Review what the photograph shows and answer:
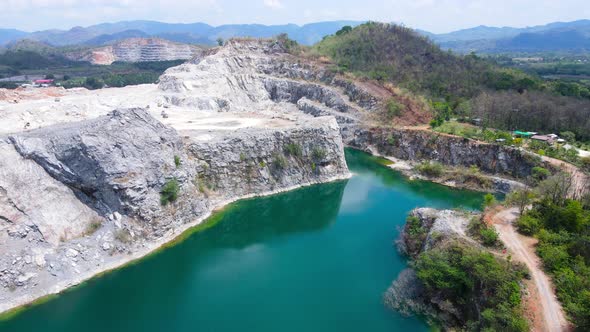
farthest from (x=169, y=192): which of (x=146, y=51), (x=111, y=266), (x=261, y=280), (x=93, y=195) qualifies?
(x=146, y=51)

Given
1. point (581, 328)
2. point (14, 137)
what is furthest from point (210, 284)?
point (581, 328)

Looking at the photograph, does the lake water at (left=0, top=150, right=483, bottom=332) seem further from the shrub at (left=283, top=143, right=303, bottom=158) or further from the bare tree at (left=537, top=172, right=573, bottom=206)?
the bare tree at (left=537, top=172, right=573, bottom=206)

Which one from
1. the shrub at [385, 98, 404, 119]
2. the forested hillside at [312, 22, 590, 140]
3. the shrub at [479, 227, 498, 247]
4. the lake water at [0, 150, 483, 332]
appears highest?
the forested hillside at [312, 22, 590, 140]

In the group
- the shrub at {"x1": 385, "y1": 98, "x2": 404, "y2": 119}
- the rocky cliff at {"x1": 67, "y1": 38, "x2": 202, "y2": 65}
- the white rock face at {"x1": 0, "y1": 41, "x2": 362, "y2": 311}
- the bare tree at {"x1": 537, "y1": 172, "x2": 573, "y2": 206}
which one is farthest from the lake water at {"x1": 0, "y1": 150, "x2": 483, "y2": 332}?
the rocky cliff at {"x1": 67, "y1": 38, "x2": 202, "y2": 65}

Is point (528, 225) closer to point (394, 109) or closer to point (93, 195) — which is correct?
point (93, 195)

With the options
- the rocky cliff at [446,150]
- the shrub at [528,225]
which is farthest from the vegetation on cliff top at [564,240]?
the rocky cliff at [446,150]

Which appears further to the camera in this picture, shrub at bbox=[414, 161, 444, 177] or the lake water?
shrub at bbox=[414, 161, 444, 177]
